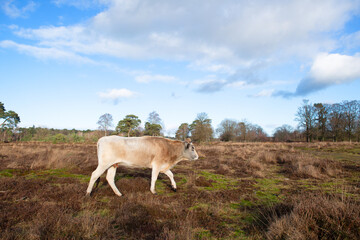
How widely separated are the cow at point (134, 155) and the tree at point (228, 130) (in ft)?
207

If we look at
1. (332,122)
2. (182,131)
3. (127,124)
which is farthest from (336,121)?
(127,124)

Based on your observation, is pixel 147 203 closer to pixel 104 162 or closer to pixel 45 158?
Result: pixel 104 162

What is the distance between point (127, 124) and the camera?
57.2 metres

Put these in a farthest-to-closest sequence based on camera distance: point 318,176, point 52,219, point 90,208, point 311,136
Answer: point 311,136
point 318,176
point 90,208
point 52,219

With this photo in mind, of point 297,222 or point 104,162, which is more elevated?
point 104,162

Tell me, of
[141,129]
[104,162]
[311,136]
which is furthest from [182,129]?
[104,162]

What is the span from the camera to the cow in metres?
6.98

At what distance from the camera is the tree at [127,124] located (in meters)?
56.9

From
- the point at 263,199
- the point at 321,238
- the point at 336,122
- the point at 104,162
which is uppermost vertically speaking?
the point at 336,122

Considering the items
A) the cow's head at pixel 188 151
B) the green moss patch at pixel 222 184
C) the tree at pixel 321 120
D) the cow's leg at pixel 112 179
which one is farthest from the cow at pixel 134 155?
the tree at pixel 321 120

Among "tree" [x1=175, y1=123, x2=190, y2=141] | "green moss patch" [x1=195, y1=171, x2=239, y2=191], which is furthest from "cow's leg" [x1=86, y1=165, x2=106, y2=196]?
"tree" [x1=175, y1=123, x2=190, y2=141]

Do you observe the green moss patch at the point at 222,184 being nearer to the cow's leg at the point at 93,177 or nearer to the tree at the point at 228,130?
the cow's leg at the point at 93,177

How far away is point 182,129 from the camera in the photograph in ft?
255

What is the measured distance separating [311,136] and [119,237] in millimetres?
63261
